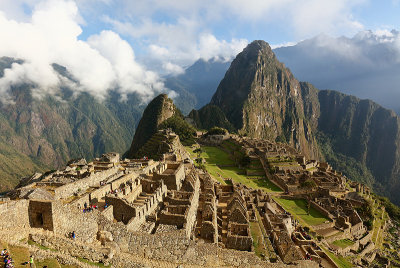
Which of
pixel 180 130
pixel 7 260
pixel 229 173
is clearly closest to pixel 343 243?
pixel 229 173

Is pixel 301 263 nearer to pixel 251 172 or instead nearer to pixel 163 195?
pixel 163 195

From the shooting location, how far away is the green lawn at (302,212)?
41594 millimetres

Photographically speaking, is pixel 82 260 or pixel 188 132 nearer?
pixel 82 260

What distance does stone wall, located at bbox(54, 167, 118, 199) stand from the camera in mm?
17891

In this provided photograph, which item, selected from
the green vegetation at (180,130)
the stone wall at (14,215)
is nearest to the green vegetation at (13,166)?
the green vegetation at (180,130)

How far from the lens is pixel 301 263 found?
22.0 metres

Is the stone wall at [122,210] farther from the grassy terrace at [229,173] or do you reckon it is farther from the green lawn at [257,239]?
the grassy terrace at [229,173]

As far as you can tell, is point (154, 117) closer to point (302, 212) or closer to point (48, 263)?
point (302, 212)

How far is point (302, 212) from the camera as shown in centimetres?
4500

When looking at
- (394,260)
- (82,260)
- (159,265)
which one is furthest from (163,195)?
(394,260)

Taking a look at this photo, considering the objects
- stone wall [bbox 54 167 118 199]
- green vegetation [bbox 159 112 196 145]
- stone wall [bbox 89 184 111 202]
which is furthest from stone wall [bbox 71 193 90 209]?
green vegetation [bbox 159 112 196 145]

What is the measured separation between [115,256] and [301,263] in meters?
16.7

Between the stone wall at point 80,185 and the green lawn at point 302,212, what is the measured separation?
32820mm

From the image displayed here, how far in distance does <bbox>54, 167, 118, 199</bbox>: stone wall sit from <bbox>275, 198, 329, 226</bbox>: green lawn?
32.8m
